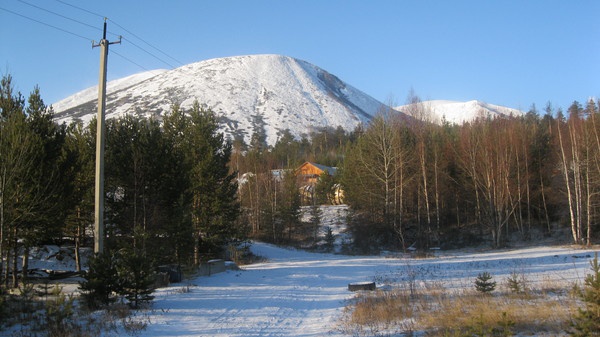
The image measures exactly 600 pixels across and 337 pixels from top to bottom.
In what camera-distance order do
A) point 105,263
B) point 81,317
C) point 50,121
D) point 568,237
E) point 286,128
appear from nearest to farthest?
point 81,317, point 105,263, point 50,121, point 568,237, point 286,128

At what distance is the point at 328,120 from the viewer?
181 m

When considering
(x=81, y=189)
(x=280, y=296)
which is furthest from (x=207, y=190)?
(x=280, y=296)

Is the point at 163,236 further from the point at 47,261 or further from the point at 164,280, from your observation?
the point at 47,261

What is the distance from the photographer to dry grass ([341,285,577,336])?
827cm

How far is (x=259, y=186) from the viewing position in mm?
58406

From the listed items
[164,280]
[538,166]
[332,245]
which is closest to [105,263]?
[164,280]

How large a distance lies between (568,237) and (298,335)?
37.9 metres

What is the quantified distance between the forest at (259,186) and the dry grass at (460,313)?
20.9 feet

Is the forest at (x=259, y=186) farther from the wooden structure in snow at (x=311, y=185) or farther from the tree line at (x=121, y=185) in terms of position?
the wooden structure in snow at (x=311, y=185)

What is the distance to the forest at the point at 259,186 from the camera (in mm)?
18766

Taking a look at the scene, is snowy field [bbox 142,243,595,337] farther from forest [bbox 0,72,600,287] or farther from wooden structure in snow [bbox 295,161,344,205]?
wooden structure in snow [bbox 295,161,344,205]

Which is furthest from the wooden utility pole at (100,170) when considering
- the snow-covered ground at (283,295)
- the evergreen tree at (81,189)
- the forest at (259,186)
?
the evergreen tree at (81,189)

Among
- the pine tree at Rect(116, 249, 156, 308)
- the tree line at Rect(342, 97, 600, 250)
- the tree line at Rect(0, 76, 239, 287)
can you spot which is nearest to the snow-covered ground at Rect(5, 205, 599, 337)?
the pine tree at Rect(116, 249, 156, 308)

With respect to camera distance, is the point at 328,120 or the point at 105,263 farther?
the point at 328,120
